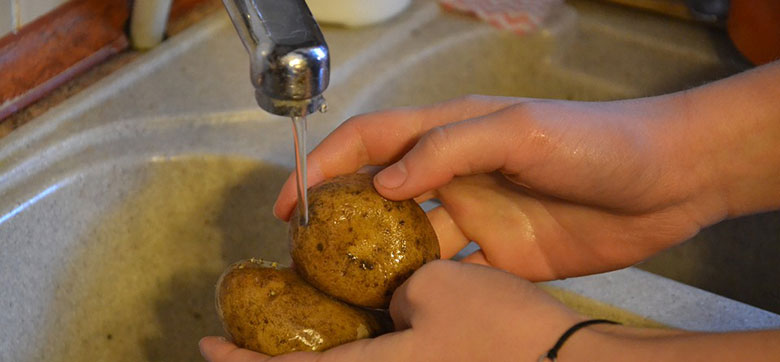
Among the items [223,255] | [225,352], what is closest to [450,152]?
[225,352]

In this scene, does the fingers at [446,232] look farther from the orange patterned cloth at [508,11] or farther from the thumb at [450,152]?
the orange patterned cloth at [508,11]

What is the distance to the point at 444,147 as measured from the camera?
0.84 metres

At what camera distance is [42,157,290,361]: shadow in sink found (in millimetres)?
Answer: 1053

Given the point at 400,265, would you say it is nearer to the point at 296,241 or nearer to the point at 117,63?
the point at 296,241

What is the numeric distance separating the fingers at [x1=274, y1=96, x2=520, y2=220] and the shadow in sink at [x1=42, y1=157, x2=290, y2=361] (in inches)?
6.1

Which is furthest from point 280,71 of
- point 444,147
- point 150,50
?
point 150,50

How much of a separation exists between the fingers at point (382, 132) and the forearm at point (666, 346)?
0.34 meters

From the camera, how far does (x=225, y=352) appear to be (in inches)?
31.6

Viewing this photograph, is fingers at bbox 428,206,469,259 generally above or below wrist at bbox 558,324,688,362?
below

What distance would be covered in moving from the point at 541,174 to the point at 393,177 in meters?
0.17

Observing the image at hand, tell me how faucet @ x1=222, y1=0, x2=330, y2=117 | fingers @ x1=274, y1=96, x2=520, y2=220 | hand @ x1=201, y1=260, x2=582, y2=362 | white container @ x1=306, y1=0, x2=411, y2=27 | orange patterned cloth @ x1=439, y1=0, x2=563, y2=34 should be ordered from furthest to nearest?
orange patterned cloth @ x1=439, y1=0, x2=563, y2=34, white container @ x1=306, y1=0, x2=411, y2=27, fingers @ x1=274, y1=96, x2=520, y2=220, hand @ x1=201, y1=260, x2=582, y2=362, faucet @ x1=222, y1=0, x2=330, y2=117

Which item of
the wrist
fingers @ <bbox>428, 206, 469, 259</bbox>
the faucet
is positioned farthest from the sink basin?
the faucet

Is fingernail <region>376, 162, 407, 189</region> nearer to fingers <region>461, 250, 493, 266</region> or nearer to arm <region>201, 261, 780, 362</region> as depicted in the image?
arm <region>201, 261, 780, 362</region>

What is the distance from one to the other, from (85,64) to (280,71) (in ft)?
2.31
